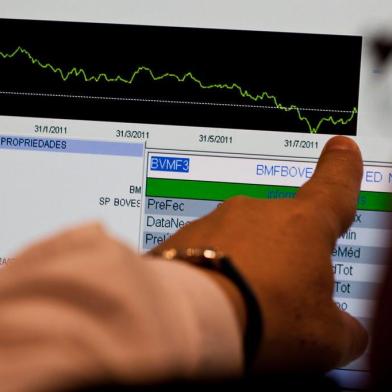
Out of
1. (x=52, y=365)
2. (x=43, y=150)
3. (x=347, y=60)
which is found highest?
(x=347, y=60)

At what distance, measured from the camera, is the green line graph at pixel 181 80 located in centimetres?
89

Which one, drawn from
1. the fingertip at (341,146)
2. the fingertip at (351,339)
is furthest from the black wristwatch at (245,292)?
the fingertip at (341,146)

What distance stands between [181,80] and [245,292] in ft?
1.54

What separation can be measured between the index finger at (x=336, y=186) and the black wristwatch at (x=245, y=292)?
125 mm

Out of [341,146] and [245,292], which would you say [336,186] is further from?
[245,292]

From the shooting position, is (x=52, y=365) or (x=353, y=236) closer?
(x=52, y=365)

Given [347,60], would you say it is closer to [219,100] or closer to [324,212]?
[219,100]

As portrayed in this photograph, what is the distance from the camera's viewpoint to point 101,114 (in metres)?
0.94

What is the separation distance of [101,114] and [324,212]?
40 centimetres

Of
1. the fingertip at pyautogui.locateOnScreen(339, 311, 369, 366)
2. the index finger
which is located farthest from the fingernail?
the fingertip at pyautogui.locateOnScreen(339, 311, 369, 366)

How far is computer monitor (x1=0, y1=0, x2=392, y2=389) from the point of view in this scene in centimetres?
89

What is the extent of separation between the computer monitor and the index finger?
0.19 meters

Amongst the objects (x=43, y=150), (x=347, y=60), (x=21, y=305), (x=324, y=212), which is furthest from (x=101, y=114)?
(x=21, y=305)

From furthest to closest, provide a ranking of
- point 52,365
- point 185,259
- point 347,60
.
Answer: point 347,60, point 185,259, point 52,365
